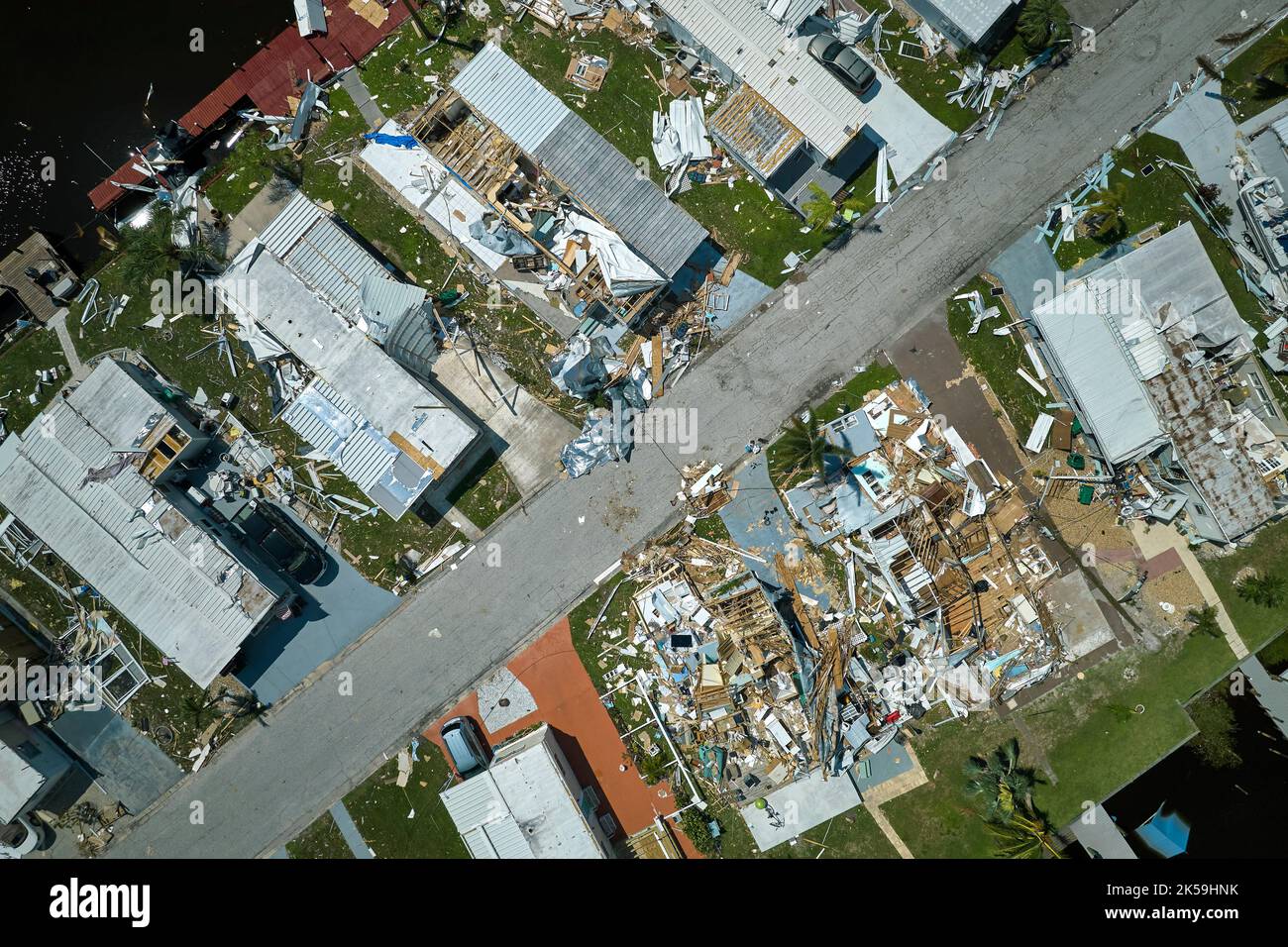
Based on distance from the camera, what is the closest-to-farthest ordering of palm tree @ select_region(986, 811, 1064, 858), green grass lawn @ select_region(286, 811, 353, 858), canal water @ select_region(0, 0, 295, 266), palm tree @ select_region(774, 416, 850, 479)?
palm tree @ select_region(986, 811, 1064, 858)
palm tree @ select_region(774, 416, 850, 479)
green grass lawn @ select_region(286, 811, 353, 858)
canal water @ select_region(0, 0, 295, 266)

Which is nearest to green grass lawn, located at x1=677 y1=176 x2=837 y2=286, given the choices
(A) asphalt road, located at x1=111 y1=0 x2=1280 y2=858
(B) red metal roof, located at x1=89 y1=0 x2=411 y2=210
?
(A) asphalt road, located at x1=111 y1=0 x2=1280 y2=858

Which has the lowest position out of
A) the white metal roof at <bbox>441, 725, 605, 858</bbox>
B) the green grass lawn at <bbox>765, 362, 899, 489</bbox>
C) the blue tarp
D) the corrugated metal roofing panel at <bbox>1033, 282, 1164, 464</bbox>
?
the white metal roof at <bbox>441, 725, 605, 858</bbox>

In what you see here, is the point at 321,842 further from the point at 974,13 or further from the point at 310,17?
the point at 974,13

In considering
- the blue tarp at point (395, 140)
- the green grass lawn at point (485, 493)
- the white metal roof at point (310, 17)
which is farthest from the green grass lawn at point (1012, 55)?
the white metal roof at point (310, 17)

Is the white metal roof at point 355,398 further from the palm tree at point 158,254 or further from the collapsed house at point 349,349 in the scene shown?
the palm tree at point 158,254

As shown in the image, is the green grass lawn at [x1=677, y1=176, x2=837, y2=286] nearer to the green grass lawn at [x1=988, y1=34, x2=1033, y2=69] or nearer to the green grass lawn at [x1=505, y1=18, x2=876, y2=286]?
the green grass lawn at [x1=505, y1=18, x2=876, y2=286]

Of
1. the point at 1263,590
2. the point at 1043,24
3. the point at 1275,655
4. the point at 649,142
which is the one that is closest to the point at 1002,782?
the point at 1275,655
